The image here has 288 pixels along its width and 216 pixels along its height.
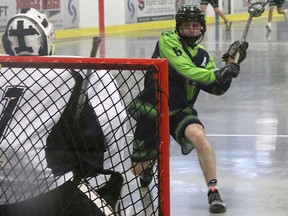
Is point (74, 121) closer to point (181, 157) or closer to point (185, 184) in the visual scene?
point (185, 184)

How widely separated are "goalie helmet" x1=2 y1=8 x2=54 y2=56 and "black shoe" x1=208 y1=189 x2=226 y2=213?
246cm

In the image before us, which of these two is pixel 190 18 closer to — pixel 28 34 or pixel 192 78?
pixel 192 78

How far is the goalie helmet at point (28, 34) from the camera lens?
3172 millimetres

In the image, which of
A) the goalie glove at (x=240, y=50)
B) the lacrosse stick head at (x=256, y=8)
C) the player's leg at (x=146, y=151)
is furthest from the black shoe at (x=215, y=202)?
the player's leg at (x=146, y=151)

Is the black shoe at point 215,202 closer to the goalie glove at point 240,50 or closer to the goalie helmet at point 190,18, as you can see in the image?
the goalie glove at point 240,50

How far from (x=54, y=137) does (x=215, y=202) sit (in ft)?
8.52

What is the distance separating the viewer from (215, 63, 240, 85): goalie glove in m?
5.32

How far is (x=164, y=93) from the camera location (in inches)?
112

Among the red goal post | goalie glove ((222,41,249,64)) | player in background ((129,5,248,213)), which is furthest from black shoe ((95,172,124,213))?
goalie glove ((222,41,249,64))

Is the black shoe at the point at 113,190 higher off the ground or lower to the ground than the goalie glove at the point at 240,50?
lower

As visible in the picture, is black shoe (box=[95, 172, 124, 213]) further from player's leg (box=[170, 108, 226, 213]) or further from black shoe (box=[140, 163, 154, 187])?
player's leg (box=[170, 108, 226, 213])

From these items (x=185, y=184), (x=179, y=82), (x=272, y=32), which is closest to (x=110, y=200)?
(x=179, y=82)

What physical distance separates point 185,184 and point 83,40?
1435cm

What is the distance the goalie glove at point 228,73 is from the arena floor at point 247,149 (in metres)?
0.83
